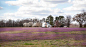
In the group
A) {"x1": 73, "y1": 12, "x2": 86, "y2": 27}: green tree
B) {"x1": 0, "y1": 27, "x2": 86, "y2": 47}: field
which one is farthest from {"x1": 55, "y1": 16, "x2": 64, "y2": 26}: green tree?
{"x1": 0, "y1": 27, "x2": 86, "y2": 47}: field

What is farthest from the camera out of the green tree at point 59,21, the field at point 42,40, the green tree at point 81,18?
the green tree at point 59,21

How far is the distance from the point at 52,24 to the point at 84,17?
106 feet

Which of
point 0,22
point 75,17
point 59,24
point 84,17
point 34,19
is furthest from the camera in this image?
point 34,19

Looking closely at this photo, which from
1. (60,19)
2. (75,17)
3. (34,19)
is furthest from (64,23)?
(34,19)

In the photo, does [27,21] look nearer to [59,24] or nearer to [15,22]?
[15,22]

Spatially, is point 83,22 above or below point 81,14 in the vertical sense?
below

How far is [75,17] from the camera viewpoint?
80312 millimetres

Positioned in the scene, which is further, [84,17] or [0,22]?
[0,22]

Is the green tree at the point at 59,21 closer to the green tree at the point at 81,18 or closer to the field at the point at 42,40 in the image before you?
the green tree at the point at 81,18

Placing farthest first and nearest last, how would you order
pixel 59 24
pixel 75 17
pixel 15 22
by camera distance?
pixel 15 22 → pixel 59 24 → pixel 75 17

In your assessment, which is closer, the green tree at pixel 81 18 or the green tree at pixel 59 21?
the green tree at pixel 81 18

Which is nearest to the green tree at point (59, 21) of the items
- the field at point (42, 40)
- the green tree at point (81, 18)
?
the green tree at point (81, 18)

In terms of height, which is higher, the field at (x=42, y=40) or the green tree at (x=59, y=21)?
the green tree at (x=59, y=21)

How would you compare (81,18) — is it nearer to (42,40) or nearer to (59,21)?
(59,21)
